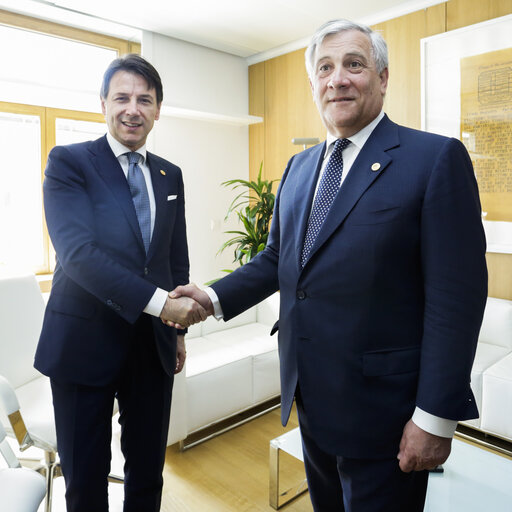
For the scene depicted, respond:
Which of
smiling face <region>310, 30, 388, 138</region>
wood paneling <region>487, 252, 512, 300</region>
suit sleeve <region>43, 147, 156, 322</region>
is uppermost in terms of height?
smiling face <region>310, 30, 388, 138</region>

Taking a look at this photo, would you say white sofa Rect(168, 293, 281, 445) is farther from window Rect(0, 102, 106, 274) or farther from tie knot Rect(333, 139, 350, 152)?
tie knot Rect(333, 139, 350, 152)

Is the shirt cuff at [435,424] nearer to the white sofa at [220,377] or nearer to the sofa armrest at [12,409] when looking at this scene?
the sofa armrest at [12,409]

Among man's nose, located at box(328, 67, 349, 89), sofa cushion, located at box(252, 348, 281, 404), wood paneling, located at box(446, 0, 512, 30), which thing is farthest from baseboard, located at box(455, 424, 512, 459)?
wood paneling, located at box(446, 0, 512, 30)

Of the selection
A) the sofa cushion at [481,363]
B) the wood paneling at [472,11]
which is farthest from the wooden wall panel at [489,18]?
the sofa cushion at [481,363]

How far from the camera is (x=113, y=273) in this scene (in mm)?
1409

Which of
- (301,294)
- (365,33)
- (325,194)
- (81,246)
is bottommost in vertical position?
(301,294)

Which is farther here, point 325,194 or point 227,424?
point 227,424

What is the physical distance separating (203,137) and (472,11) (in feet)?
8.17

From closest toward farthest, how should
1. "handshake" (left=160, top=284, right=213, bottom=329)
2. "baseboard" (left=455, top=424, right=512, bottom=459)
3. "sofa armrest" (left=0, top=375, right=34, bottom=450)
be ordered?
"handshake" (left=160, top=284, right=213, bottom=329)
"sofa armrest" (left=0, top=375, right=34, bottom=450)
"baseboard" (left=455, top=424, right=512, bottom=459)

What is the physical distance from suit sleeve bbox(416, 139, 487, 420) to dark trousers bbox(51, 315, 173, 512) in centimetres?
92

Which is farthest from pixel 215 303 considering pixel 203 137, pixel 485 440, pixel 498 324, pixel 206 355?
pixel 203 137

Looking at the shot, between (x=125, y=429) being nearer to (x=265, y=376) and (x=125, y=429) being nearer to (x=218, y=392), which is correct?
(x=218, y=392)

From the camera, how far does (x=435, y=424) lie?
1.06m

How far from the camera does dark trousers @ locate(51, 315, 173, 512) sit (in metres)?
1.48
